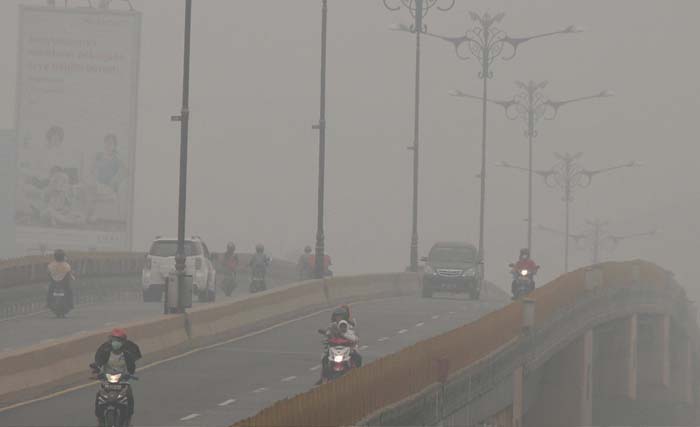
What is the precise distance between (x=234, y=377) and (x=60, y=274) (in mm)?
13248

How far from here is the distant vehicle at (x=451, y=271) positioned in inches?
2269

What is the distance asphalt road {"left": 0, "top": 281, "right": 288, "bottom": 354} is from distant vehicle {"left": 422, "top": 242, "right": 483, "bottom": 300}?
10146 mm

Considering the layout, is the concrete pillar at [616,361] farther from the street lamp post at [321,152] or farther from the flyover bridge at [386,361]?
the street lamp post at [321,152]

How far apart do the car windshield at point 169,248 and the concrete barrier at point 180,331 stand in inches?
132

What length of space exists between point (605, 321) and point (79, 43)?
189 feet

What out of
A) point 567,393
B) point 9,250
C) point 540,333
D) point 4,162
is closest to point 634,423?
point 567,393

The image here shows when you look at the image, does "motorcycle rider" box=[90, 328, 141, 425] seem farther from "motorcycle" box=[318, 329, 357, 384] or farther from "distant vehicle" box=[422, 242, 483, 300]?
"distant vehicle" box=[422, 242, 483, 300]

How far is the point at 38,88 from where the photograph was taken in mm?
99875

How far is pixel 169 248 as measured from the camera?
158 ft

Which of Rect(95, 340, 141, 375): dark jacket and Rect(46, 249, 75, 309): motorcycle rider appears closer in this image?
Rect(95, 340, 141, 375): dark jacket

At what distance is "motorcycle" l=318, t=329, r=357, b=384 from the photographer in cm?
2491

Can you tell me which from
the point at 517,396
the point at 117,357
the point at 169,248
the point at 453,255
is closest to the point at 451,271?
the point at 453,255

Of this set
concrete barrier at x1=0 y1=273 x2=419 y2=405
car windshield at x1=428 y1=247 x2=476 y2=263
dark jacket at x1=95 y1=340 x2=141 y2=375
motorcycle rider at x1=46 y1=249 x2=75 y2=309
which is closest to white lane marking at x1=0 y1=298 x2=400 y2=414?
concrete barrier at x1=0 y1=273 x2=419 y2=405

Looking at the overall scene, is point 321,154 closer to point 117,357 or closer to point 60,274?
point 60,274
